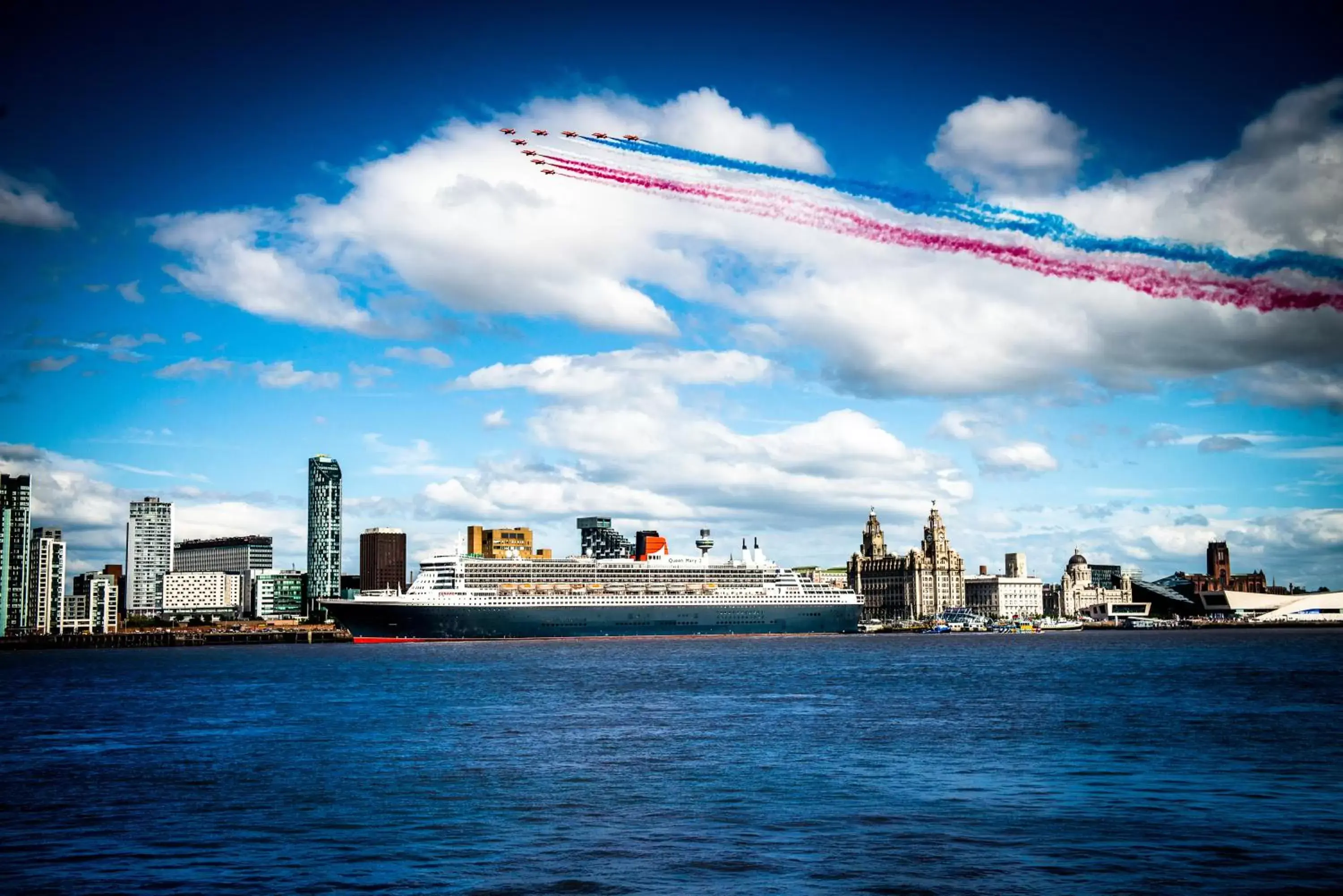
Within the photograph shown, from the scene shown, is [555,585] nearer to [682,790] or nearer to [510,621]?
[510,621]

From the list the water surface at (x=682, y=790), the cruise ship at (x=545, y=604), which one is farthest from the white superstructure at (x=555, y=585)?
the water surface at (x=682, y=790)

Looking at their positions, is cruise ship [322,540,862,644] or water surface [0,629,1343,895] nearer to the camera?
water surface [0,629,1343,895]

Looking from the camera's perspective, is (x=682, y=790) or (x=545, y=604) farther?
(x=545, y=604)

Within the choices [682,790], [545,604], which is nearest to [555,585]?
[545,604]

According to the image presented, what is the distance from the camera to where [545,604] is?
7156 inches

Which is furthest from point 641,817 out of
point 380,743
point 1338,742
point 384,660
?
point 384,660

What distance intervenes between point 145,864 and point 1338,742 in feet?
134

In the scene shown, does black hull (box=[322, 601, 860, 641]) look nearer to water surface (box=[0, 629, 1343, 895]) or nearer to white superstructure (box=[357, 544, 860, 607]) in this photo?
white superstructure (box=[357, 544, 860, 607])

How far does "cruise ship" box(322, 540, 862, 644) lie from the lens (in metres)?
177

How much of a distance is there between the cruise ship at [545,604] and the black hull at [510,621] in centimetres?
13

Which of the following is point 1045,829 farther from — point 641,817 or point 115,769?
point 115,769

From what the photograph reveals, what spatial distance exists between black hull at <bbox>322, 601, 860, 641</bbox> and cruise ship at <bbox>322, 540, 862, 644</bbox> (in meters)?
0.13

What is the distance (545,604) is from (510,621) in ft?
18.8

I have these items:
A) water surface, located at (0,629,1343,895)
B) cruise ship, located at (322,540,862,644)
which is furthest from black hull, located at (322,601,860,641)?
Answer: water surface, located at (0,629,1343,895)
